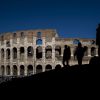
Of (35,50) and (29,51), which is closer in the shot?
(35,50)

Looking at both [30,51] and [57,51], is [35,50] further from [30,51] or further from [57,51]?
[57,51]

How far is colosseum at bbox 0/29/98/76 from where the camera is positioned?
3469 centimetres

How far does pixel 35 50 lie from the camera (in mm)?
35844

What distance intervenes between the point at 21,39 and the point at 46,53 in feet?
15.8

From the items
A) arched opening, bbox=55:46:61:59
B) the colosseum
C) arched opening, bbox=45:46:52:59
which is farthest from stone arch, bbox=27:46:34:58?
arched opening, bbox=55:46:61:59

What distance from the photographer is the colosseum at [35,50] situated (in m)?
34.7

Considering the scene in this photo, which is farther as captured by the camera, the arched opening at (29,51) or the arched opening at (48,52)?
the arched opening at (29,51)

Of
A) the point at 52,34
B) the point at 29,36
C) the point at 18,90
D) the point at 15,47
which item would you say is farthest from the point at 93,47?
the point at 18,90

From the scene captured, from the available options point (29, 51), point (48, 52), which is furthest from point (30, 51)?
point (48, 52)

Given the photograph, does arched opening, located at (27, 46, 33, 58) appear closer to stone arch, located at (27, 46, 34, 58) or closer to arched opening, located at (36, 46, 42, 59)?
stone arch, located at (27, 46, 34, 58)

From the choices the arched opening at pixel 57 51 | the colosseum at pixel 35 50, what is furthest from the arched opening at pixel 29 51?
the arched opening at pixel 57 51

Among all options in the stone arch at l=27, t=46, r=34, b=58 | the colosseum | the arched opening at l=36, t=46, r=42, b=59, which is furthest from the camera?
the stone arch at l=27, t=46, r=34, b=58

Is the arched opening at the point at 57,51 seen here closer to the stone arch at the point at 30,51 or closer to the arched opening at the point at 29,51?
the stone arch at the point at 30,51

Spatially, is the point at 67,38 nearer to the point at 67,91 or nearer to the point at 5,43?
the point at 5,43
